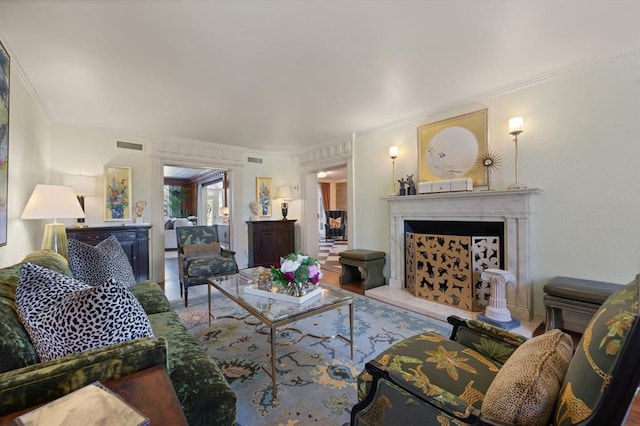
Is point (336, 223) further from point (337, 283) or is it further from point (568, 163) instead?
point (568, 163)

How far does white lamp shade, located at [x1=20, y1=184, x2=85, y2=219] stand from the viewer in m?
2.41

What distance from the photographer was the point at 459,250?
10.1 ft

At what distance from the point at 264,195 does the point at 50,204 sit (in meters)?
3.54

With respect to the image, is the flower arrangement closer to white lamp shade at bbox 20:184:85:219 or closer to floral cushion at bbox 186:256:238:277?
floral cushion at bbox 186:256:238:277

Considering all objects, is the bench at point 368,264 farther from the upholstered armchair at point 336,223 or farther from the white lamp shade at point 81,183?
the upholstered armchair at point 336,223

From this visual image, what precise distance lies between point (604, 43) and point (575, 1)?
839 millimetres

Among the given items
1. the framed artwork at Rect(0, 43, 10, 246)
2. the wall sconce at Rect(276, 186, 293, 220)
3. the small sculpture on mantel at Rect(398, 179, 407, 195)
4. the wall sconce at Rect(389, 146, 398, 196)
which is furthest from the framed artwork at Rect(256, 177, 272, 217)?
the framed artwork at Rect(0, 43, 10, 246)

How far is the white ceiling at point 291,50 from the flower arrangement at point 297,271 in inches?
68.0

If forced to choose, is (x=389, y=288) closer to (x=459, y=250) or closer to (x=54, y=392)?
(x=459, y=250)

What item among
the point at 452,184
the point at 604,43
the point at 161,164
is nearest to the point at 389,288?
the point at 452,184

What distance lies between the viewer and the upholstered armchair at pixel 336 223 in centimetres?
1052

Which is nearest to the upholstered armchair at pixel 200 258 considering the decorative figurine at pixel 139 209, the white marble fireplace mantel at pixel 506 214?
the decorative figurine at pixel 139 209

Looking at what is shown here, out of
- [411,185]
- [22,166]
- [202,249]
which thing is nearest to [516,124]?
[411,185]

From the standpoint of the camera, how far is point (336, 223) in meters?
10.5
